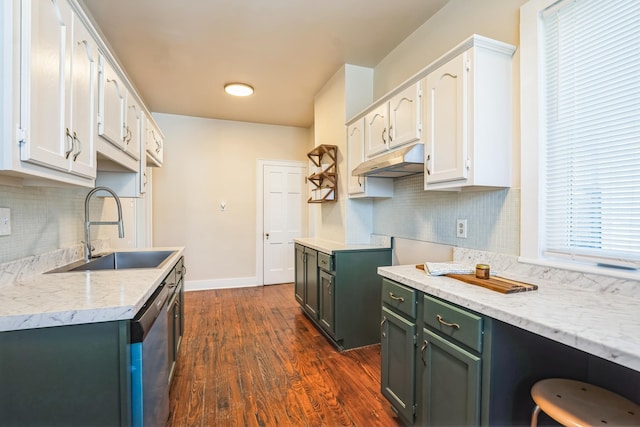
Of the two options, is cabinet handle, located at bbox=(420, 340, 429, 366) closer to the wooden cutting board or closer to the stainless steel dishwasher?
the wooden cutting board

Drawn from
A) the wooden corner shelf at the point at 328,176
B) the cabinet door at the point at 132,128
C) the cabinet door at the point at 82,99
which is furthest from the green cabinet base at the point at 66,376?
the wooden corner shelf at the point at 328,176

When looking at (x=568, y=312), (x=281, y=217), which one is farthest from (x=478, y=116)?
(x=281, y=217)

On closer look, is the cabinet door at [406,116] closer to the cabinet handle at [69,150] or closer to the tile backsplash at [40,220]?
the cabinet handle at [69,150]

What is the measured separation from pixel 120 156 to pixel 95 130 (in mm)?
408

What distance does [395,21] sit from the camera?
242 centimetres

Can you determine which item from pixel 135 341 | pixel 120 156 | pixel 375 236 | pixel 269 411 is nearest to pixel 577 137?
pixel 375 236

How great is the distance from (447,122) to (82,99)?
1.91m

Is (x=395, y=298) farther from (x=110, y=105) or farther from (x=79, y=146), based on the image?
(x=110, y=105)

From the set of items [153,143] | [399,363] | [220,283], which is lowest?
[220,283]

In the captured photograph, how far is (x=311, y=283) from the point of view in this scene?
10.5ft

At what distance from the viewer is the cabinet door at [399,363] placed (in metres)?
1.59

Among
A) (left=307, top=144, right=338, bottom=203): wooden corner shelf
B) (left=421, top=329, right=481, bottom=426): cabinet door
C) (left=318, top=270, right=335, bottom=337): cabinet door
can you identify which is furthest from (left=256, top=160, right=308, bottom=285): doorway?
(left=421, top=329, right=481, bottom=426): cabinet door

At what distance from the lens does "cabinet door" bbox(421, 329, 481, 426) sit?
122cm

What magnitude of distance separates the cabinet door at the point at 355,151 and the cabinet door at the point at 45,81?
2.06m
